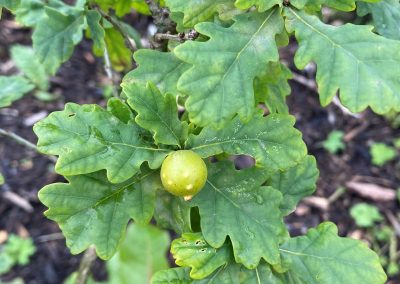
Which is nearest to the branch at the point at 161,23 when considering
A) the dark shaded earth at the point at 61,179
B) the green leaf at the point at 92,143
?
the green leaf at the point at 92,143

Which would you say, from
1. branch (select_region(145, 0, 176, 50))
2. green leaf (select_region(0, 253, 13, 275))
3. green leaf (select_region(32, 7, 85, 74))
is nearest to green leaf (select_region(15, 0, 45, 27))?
green leaf (select_region(32, 7, 85, 74))

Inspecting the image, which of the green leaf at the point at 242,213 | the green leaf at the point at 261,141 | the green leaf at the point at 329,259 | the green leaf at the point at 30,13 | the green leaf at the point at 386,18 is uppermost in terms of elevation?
the green leaf at the point at 386,18

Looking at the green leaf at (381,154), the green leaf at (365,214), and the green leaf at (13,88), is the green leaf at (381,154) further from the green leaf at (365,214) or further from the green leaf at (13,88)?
the green leaf at (13,88)

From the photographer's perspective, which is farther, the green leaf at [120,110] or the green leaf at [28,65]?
the green leaf at [28,65]

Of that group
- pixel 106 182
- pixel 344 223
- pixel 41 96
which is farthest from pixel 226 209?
pixel 41 96

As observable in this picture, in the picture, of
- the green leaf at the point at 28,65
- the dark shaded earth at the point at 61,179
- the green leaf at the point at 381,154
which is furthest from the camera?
the green leaf at the point at 28,65

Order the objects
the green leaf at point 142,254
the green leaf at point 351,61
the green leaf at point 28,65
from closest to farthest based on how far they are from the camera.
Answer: the green leaf at point 351,61, the green leaf at point 142,254, the green leaf at point 28,65

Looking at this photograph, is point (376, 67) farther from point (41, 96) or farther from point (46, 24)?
point (41, 96)
